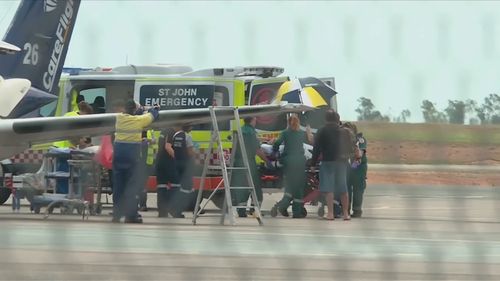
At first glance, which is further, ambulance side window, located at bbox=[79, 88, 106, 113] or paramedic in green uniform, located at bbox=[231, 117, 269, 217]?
paramedic in green uniform, located at bbox=[231, 117, 269, 217]

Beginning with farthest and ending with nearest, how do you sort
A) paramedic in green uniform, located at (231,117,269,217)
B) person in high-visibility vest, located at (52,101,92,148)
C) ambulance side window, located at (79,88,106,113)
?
person in high-visibility vest, located at (52,101,92,148) → paramedic in green uniform, located at (231,117,269,217) → ambulance side window, located at (79,88,106,113)

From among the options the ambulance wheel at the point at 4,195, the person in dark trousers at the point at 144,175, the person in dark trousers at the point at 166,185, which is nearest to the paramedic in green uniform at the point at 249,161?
the ambulance wheel at the point at 4,195

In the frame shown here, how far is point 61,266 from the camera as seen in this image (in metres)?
6.69

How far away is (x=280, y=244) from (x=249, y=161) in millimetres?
8166

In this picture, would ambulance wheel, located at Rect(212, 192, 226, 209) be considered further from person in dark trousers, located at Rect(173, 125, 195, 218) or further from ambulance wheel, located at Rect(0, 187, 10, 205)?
person in dark trousers, located at Rect(173, 125, 195, 218)

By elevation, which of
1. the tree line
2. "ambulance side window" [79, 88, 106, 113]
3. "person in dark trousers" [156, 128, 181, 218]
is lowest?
"person in dark trousers" [156, 128, 181, 218]

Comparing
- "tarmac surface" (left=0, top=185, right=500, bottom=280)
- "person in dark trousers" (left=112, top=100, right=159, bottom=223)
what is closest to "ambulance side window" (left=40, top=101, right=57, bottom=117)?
"tarmac surface" (left=0, top=185, right=500, bottom=280)

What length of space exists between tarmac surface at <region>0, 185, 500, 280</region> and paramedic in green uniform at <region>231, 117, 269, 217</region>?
20.2ft

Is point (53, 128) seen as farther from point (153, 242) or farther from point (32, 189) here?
point (32, 189)

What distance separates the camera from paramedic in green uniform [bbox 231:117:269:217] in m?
13.9

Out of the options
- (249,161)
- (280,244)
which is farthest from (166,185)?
(249,161)

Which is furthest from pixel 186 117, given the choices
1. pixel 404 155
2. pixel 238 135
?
pixel 404 155

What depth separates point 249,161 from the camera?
14.0 metres

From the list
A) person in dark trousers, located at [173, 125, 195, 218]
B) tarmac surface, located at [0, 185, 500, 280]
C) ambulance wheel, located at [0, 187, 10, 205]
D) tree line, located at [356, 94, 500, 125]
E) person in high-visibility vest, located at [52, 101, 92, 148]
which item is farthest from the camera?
ambulance wheel, located at [0, 187, 10, 205]
